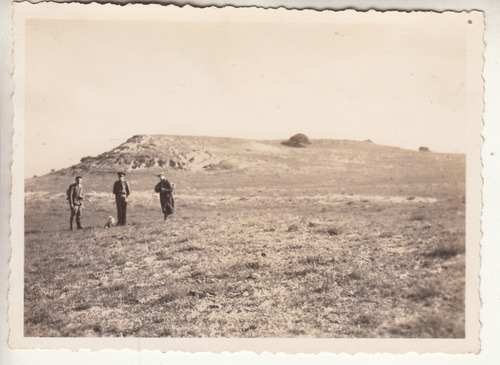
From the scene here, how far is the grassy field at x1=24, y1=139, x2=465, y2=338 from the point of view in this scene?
184 inches

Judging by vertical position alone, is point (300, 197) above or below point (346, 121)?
below

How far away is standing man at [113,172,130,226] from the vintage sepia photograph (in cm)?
5

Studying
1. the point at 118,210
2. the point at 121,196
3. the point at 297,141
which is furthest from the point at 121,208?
the point at 297,141

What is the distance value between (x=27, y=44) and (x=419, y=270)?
5.60 metres

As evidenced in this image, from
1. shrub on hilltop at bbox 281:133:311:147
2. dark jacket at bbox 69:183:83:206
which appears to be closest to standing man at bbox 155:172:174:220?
dark jacket at bbox 69:183:83:206

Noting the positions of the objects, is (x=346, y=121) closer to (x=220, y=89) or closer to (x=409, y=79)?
(x=409, y=79)

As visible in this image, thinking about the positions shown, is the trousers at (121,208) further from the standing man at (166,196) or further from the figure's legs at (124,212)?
the standing man at (166,196)

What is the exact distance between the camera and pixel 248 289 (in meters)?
4.73

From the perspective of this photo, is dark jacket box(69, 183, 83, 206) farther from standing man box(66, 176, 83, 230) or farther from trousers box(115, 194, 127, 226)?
trousers box(115, 194, 127, 226)

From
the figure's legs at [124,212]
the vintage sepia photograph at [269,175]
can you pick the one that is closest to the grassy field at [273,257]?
the vintage sepia photograph at [269,175]

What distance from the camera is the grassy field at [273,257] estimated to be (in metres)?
4.67

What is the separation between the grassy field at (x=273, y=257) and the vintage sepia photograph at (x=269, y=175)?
0.02 meters

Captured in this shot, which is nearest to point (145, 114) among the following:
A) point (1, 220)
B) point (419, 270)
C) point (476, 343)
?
point (1, 220)

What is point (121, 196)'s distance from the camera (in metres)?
5.02
